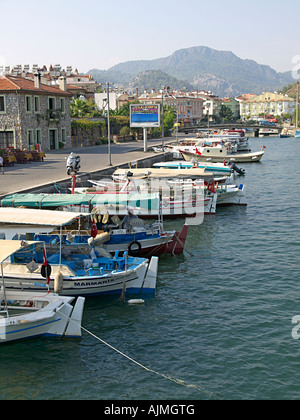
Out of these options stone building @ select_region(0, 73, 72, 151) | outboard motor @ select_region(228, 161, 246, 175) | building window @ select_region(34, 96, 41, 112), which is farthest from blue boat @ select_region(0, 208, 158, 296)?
building window @ select_region(34, 96, 41, 112)

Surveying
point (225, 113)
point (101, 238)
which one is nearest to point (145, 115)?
point (101, 238)

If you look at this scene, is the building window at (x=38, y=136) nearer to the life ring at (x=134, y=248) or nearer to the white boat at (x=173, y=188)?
the white boat at (x=173, y=188)

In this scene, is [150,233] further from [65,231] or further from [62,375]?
[62,375]

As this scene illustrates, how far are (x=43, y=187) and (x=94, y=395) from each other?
2015cm

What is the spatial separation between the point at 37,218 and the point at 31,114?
130ft

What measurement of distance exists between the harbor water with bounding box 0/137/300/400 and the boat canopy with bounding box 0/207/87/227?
3.03 meters

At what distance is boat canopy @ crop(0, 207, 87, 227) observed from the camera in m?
17.6

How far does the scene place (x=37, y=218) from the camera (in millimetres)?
17891

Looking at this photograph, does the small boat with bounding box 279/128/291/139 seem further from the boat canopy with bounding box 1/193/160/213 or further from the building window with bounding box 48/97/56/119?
the boat canopy with bounding box 1/193/160/213

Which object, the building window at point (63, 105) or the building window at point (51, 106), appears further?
the building window at point (63, 105)

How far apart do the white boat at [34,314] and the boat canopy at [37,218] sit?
1916 millimetres

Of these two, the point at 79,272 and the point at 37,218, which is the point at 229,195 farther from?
the point at 37,218

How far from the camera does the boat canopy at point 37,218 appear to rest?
17.6 m

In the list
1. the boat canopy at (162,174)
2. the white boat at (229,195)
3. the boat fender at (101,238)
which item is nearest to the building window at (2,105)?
the boat canopy at (162,174)
